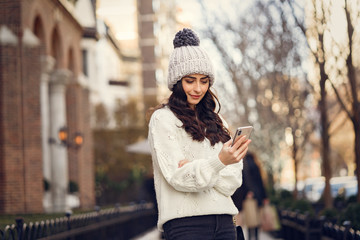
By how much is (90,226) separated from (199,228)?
9.39 meters

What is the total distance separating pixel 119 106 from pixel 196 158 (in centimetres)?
4408

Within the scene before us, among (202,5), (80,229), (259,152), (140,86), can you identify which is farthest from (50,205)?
(140,86)

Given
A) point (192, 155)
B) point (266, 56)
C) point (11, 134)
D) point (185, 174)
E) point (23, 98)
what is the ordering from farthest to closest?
point (266, 56)
point (23, 98)
point (11, 134)
point (192, 155)
point (185, 174)

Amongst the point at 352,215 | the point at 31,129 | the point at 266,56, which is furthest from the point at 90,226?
the point at 266,56

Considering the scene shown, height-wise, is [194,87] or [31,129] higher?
[194,87]

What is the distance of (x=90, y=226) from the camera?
12867 mm

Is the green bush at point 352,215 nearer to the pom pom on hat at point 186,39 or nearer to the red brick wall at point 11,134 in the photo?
the pom pom on hat at point 186,39

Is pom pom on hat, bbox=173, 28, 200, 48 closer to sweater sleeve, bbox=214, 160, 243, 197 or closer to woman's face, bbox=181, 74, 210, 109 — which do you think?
woman's face, bbox=181, 74, 210, 109

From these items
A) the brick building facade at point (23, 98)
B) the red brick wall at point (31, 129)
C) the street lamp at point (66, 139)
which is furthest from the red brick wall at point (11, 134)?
the street lamp at point (66, 139)

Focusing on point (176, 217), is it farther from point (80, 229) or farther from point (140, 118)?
point (140, 118)

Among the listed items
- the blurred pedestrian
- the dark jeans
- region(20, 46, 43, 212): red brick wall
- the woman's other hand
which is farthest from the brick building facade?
the woman's other hand

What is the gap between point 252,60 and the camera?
81.5ft

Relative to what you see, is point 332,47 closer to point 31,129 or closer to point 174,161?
point 31,129

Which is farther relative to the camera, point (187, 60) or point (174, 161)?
point (187, 60)
